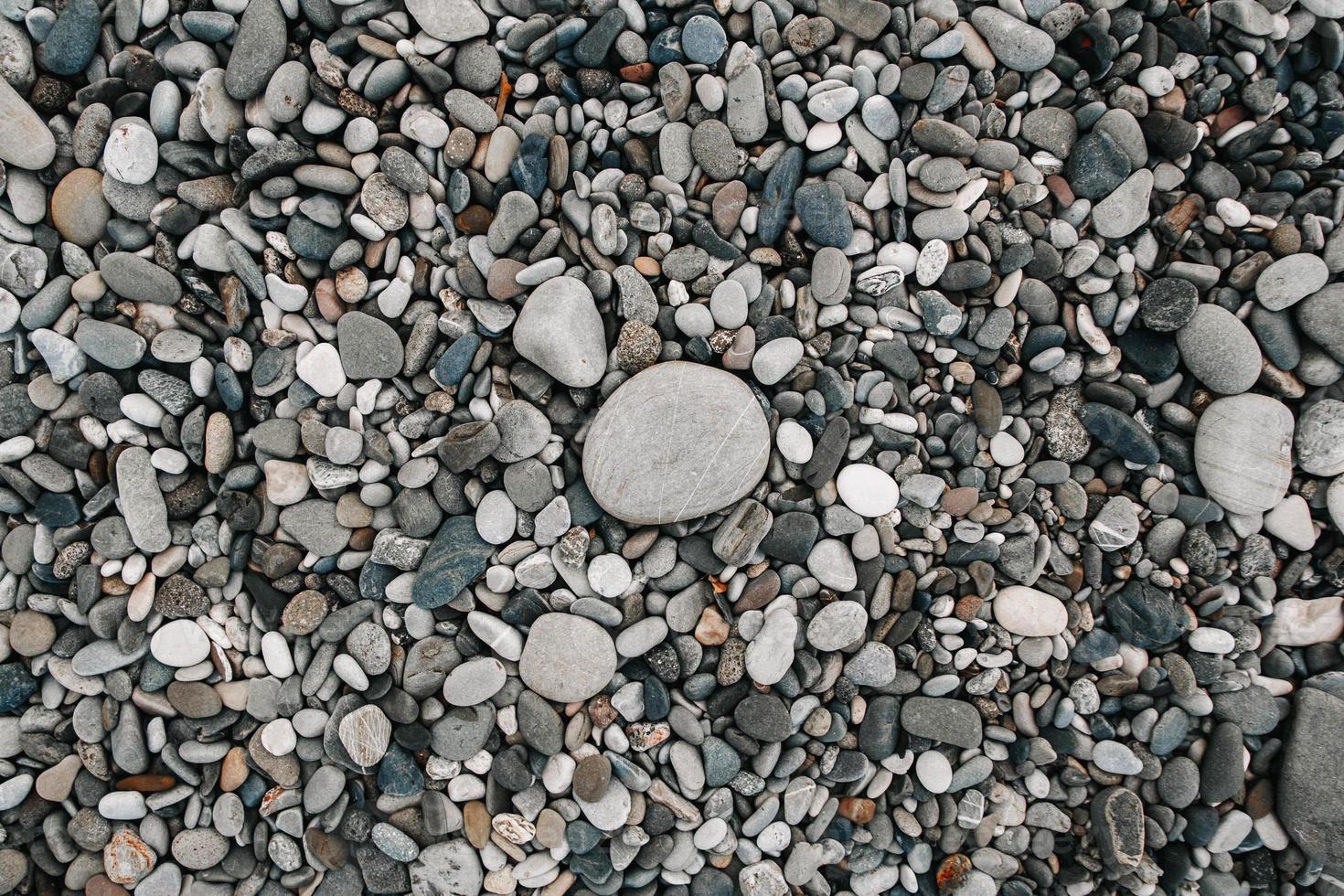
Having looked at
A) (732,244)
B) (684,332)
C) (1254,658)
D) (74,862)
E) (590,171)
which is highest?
(590,171)

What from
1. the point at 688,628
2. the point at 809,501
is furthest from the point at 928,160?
the point at 688,628

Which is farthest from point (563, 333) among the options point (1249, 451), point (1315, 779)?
point (1315, 779)

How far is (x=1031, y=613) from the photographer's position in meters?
1.68

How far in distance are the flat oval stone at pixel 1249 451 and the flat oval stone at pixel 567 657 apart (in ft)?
4.83

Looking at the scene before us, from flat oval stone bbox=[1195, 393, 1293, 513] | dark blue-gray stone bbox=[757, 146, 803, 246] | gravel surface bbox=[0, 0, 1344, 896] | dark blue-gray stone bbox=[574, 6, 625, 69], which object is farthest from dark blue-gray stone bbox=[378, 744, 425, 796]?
flat oval stone bbox=[1195, 393, 1293, 513]

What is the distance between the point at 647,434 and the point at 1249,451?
1383mm

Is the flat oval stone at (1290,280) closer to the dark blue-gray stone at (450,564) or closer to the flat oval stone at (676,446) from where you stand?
the flat oval stone at (676,446)

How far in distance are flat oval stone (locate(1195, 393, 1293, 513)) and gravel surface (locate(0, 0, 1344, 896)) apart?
1 centimetres

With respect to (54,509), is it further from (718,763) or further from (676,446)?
(718,763)

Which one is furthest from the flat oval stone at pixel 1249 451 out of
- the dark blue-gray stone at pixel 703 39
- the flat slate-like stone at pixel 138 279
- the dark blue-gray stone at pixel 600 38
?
the flat slate-like stone at pixel 138 279

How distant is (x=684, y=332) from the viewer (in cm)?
167

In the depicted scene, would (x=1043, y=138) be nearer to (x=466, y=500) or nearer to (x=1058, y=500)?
(x=1058, y=500)

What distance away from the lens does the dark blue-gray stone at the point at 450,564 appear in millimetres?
1619

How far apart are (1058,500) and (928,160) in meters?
0.86
